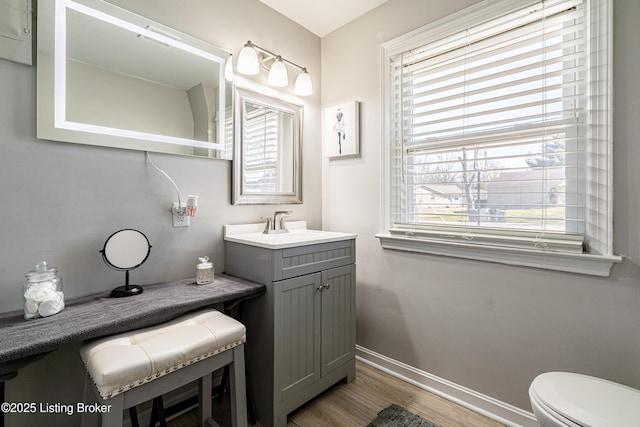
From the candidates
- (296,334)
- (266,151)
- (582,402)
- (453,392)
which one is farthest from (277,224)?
(582,402)

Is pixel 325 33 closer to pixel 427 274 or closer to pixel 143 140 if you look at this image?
pixel 143 140

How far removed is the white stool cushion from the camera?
908 mm

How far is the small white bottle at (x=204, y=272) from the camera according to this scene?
152cm

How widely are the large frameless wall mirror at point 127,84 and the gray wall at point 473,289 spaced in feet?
3.20

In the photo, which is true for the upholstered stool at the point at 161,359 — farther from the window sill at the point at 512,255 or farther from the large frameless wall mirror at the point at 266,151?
the window sill at the point at 512,255

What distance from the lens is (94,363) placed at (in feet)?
3.09

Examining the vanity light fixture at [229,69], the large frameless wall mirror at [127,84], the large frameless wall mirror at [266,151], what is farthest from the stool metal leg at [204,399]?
the vanity light fixture at [229,69]

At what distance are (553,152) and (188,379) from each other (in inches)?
75.0

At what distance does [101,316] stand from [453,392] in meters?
1.87

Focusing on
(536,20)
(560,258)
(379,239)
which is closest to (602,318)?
(560,258)

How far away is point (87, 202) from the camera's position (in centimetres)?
132

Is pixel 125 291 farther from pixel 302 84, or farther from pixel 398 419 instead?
pixel 302 84

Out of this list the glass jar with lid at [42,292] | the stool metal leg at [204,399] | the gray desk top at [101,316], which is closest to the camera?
the gray desk top at [101,316]

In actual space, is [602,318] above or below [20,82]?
below
